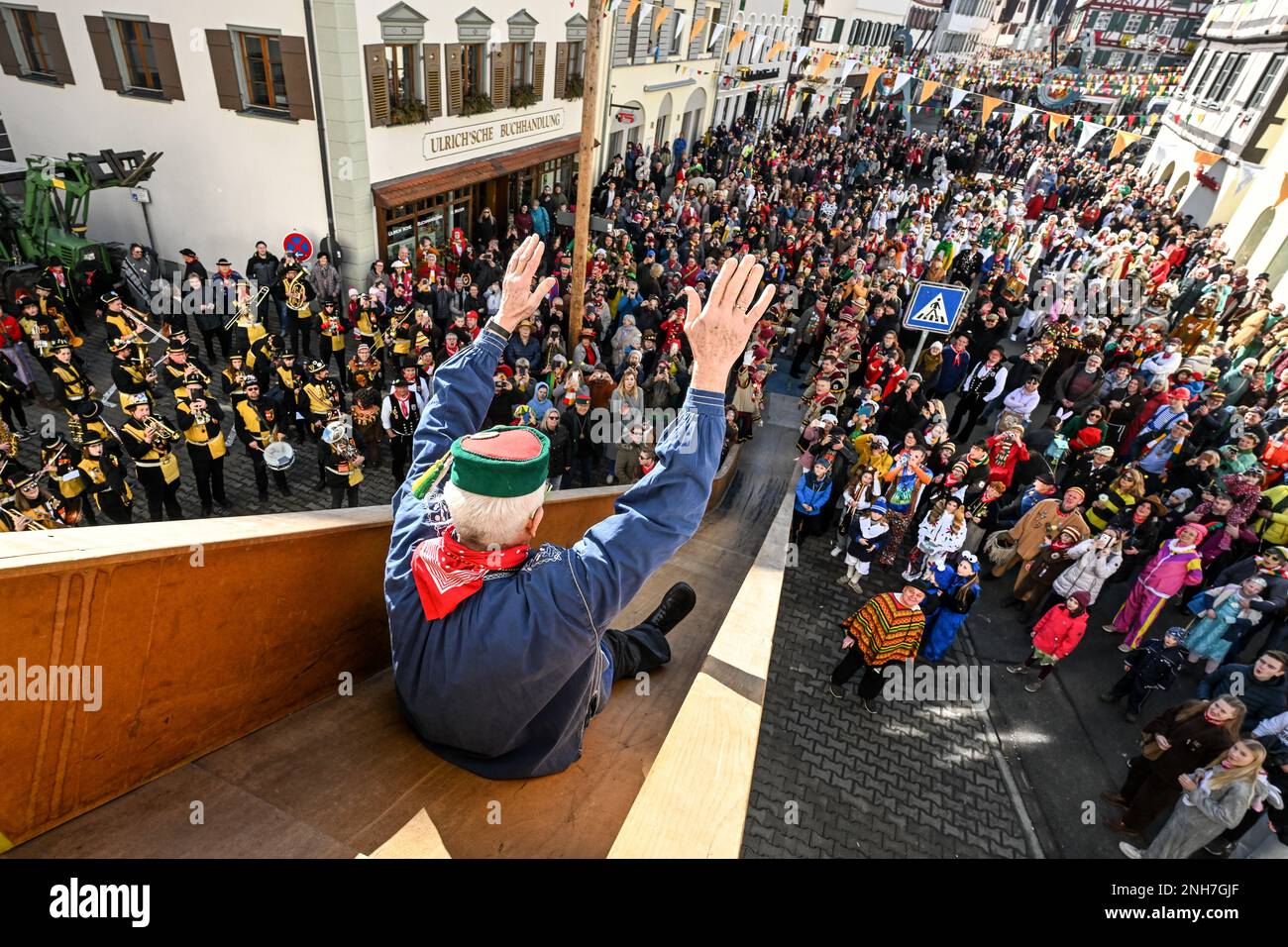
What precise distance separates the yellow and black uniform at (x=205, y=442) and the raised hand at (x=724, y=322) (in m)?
7.37

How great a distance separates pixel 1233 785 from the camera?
530 centimetres

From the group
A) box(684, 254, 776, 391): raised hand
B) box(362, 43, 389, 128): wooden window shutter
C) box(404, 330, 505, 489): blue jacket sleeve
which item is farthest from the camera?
box(362, 43, 389, 128): wooden window shutter

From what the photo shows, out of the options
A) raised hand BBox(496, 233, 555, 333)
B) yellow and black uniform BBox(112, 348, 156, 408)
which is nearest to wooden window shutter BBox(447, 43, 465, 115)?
yellow and black uniform BBox(112, 348, 156, 408)

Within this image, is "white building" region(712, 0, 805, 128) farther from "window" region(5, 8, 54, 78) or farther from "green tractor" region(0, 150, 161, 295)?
"green tractor" region(0, 150, 161, 295)

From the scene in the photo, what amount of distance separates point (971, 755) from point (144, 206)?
60.7 feet

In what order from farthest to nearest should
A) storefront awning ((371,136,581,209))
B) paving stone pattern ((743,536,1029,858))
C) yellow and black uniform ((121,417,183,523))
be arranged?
storefront awning ((371,136,581,209))
yellow and black uniform ((121,417,183,523))
paving stone pattern ((743,536,1029,858))

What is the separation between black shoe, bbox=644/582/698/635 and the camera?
4000 mm

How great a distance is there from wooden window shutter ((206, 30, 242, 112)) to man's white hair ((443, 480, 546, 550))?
567 inches

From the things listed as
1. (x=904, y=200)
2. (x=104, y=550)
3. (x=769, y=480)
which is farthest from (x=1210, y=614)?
(x=904, y=200)

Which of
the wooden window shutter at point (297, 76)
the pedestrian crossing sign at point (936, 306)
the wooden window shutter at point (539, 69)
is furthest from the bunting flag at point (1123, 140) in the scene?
the wooden window shutter at point (297, 76)

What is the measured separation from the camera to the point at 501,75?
15914 millimetres

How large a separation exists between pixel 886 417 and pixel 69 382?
1136cm

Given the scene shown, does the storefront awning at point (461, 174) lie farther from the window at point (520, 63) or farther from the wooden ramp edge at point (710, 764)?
the wooden ramp edge at point (710, 764)

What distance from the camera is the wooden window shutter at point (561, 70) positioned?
706 inches
